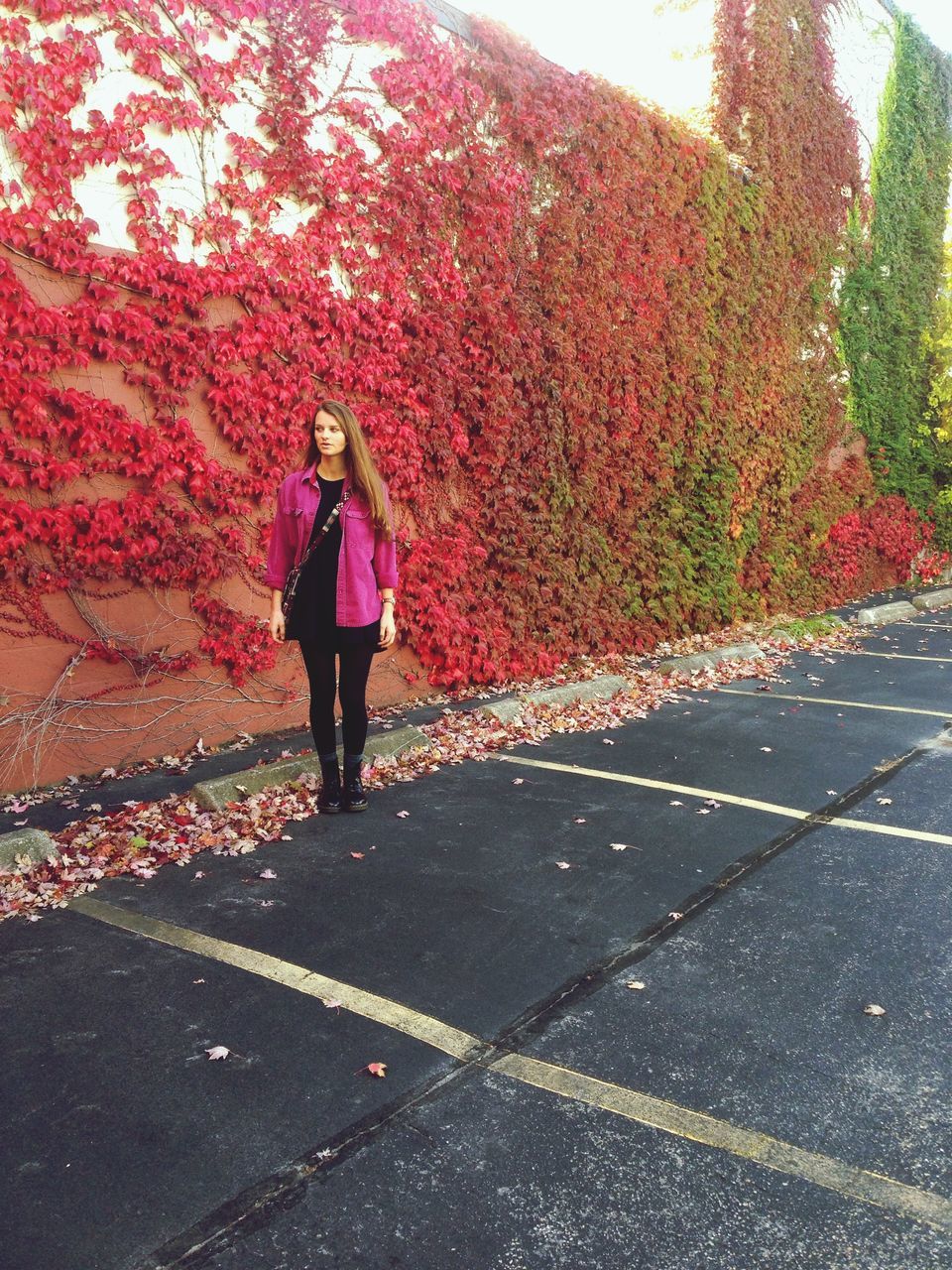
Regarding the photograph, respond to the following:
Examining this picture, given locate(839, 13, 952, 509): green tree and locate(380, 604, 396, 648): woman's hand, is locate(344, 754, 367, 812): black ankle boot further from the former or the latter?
locate(839, 13, 952, 509): green tree

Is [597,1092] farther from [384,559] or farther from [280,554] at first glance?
[280,554]

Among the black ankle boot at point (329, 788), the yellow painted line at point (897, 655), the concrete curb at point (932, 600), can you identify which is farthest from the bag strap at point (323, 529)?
the concrete curb at point (932, 600)

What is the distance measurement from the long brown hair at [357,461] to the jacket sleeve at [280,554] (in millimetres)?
320

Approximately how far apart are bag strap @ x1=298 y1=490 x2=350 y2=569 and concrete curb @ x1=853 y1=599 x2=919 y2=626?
8.95m

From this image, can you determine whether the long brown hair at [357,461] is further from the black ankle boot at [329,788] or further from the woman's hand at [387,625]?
the black ankle boot at [329,788]

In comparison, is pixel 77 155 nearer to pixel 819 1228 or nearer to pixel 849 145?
pixel 819 1228

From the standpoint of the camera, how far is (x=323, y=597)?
5.00m

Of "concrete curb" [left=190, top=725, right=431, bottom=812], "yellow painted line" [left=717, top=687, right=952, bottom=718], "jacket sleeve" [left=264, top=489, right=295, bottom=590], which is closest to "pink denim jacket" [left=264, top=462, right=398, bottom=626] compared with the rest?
"jacket sleeve" [left=264, top=489, right=295, bottom=590]

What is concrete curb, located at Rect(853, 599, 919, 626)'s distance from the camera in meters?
12.4

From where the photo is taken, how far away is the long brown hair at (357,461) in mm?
4836

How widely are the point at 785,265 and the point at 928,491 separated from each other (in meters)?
5.75

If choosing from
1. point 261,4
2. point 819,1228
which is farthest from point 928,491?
point 819,1228

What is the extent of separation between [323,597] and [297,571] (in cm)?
18

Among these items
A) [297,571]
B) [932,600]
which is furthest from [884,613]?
[297,571]
